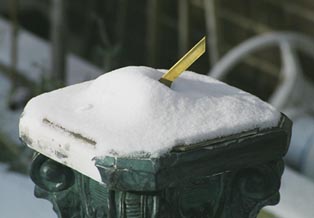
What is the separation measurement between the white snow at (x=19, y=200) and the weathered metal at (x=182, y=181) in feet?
4.44

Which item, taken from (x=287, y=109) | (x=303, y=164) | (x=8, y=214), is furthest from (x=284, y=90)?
(x=8, y=214)

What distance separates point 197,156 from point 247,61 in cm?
324

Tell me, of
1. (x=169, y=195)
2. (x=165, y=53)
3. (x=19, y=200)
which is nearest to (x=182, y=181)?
(x=169, y=195)

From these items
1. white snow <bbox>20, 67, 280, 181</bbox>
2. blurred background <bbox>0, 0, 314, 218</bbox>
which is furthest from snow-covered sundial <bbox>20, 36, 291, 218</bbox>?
blurred background <bbox>0, 0, 314, 218</bbox>

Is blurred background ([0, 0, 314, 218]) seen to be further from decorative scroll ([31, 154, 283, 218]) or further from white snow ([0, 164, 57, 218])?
decorative scroll ([31, 154, 283, 218])

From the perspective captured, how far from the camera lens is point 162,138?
5.78ft

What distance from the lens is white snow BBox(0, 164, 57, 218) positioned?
134 inches

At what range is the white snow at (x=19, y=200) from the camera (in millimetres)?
3408

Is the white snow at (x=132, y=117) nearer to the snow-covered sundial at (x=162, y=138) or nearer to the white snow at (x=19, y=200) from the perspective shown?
the snow-covered sundial at (x=162, y=138)

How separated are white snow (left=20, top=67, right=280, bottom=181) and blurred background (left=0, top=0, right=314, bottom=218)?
138cm

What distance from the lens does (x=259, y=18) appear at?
4.82m

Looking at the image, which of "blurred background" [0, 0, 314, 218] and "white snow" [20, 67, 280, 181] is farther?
"blurred background" [0, 0, 314, 218]

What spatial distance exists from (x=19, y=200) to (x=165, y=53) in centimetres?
208

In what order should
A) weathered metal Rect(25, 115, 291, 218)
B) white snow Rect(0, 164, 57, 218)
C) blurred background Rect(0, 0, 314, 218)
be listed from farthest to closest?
blurred background Rect(0, 0, 314, 218) < white snow Rect(0, 164, 57, 218) < weathered metal Rect(25, 115, 291, 218)
